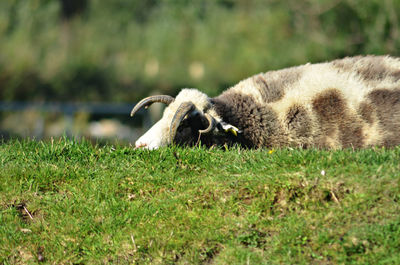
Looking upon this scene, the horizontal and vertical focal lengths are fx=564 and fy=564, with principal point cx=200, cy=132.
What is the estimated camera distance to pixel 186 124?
8.09m

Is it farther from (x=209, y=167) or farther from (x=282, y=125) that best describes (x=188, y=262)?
(x=282, y=125)

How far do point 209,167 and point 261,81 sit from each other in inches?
119

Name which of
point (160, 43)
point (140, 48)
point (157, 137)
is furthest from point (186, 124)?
point (140, 48)

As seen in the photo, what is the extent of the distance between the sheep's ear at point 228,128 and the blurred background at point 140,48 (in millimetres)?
9947

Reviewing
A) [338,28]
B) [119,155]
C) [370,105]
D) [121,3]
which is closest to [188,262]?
[119,155]

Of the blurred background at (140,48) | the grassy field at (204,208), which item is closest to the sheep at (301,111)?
the grassy field at (204,208)

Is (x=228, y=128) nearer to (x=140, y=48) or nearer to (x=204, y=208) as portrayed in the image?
(x=204, y=208)

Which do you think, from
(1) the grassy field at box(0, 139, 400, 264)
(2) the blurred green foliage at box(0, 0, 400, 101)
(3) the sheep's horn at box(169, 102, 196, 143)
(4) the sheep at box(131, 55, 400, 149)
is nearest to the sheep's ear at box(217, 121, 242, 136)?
(4) the sheep at box(131, 55, 400, 149)

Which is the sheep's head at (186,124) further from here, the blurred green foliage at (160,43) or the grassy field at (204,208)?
the blurred green foliage at (160,43)

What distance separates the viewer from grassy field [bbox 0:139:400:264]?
15.3ft

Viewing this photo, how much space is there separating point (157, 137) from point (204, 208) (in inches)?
106

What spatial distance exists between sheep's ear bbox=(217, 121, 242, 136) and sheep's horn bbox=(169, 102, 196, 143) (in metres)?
0.47

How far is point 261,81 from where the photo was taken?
856 centimetres

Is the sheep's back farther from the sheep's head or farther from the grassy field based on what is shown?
the grassy field
